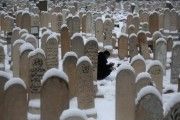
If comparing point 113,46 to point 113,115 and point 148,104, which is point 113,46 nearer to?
point 113,115

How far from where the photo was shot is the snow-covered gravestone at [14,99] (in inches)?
294

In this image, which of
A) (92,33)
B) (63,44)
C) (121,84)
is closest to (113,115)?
(121,84)

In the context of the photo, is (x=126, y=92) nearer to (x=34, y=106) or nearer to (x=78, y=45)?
(x=34, y=106)

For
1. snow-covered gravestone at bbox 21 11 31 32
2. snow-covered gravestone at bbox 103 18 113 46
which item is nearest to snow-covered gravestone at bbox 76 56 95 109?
snow-covered gravestone at bbox 103 18 113 46

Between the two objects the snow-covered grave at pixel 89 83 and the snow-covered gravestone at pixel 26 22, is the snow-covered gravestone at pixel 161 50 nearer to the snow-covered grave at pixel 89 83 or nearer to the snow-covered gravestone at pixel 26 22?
the snow-covered grave at pixel 89 83

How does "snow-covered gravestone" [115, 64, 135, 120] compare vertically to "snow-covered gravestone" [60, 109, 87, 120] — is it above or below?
below

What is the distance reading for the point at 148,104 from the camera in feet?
21.3

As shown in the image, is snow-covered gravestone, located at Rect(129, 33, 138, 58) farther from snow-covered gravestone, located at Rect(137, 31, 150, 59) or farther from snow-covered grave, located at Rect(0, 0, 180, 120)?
snow-covered gravestone, located at Rect(137, 31, 150, 59)

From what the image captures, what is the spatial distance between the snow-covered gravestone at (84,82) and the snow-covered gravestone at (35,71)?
77cm

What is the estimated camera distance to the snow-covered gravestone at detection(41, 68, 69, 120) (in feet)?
23.9

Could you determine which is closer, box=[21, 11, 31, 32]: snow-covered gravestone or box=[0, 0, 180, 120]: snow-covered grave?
box=[0, 0, 180, 120]: snow-covered grave

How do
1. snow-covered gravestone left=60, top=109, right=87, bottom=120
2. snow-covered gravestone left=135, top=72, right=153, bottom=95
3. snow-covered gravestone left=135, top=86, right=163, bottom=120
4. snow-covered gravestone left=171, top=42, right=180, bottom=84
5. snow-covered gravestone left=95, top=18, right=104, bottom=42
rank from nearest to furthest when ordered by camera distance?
snow-covered gravestone left=60, top=109, right=87, bottom=120 → snow-covered gravestone left=135, top=86, right=163, bottom=120 → snow-covered gravestone left=135, top=72, right=153, bottom=95 → snow-covered gravestone left=171, top=42, right=180, bottom=84 → snow-covered gravestone left=95, top=18, right=104, bottom=42

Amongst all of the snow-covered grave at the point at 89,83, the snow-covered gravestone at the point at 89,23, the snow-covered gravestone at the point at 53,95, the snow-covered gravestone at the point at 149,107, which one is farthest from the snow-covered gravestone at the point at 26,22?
the snow-covered gravestone at the point at 149,107

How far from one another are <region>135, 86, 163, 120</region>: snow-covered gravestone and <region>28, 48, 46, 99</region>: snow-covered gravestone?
117 inches
